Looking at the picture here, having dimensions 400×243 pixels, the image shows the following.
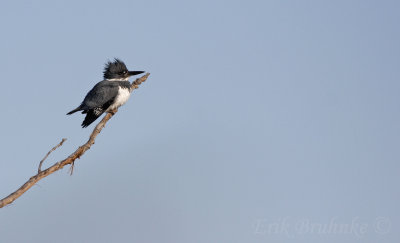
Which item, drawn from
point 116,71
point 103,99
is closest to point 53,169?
point 103,99

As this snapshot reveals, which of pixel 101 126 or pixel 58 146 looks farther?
pixel 101 126

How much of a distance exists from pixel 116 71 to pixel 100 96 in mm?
1427

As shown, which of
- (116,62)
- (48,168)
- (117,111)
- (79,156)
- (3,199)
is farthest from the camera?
(116,62)

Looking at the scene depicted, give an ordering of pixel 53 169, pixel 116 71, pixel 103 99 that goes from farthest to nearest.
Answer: pixel 116 71, pixel 103 99, pixel 53 169

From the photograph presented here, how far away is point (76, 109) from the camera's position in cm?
1262

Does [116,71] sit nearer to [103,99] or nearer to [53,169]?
[103,99]

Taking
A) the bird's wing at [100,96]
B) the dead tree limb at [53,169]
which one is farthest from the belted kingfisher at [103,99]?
the dead tree limb at [53,169]

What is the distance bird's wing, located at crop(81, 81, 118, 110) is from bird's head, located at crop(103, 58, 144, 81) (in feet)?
2.94

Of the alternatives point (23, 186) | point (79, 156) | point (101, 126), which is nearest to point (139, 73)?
point (101, 126)

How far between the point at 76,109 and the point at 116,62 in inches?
77.7

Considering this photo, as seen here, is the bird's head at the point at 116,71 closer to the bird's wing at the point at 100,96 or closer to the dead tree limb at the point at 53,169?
the bird's wing at the point at 100,96

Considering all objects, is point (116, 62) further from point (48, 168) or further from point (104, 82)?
point (48, 168)

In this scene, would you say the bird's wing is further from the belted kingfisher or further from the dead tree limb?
the dead tree limb

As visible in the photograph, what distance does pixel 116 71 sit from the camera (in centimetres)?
1401
